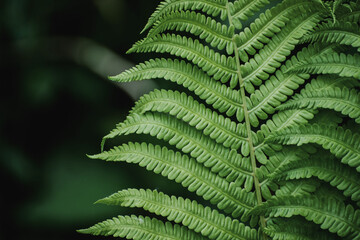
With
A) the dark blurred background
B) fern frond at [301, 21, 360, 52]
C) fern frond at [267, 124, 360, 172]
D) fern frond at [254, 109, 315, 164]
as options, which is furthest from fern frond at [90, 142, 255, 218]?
the dark blurred background

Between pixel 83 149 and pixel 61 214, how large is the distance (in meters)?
0.40

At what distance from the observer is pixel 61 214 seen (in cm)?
200

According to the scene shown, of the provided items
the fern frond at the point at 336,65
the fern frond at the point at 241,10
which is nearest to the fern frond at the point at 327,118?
the fern frond at the point at 336,65

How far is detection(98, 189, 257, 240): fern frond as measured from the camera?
0.88 m

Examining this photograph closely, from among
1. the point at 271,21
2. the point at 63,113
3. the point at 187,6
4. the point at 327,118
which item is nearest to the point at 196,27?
the point at 187,6

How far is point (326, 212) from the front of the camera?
81 cm

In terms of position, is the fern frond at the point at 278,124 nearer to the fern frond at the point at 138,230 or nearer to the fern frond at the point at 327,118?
the fern frond at the point at 327,118

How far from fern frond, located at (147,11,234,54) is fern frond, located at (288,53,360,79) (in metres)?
0.23

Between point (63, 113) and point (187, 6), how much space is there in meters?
1.53

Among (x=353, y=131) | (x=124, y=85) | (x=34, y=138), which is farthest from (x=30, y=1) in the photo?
(x=353, y=131)

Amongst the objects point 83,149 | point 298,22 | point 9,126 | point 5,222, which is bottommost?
point 5,222

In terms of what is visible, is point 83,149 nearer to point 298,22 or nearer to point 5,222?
point 5,222

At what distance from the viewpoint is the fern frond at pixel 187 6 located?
3.02ft

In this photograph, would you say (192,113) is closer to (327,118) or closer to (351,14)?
(327,118)
